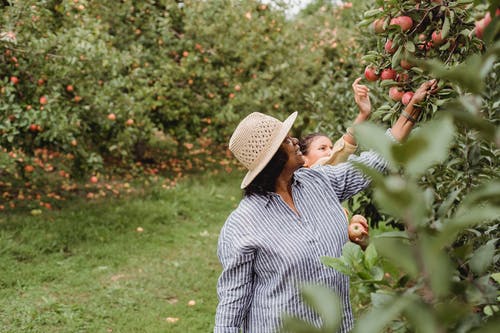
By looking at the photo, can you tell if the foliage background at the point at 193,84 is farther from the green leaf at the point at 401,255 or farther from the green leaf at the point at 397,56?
the green leaf at the point at 401,255

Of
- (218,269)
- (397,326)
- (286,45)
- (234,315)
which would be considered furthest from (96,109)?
(397,326)

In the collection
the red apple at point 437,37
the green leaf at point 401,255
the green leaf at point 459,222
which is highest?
the red apple at point 437,37

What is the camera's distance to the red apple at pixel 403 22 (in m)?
1.94

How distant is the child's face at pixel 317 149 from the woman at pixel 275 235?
1.10 meters

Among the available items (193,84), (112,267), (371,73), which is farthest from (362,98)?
(193,84)

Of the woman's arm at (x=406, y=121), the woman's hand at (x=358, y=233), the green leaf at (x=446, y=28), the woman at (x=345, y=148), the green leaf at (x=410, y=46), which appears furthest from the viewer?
the woman at (x=345, y=148)

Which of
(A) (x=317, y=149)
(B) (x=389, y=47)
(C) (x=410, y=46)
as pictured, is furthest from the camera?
(A) (x=317, y=149)

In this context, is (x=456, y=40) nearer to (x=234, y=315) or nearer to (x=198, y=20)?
(x=234, y=315)

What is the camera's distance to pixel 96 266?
216 inches

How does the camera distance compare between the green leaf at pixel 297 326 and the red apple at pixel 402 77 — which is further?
the red apple at pixel 402 77

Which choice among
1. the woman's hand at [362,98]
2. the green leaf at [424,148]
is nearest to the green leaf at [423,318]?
the green leaf at [424,148]

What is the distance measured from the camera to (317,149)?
3.45 m

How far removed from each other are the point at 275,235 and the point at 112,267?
145 inches

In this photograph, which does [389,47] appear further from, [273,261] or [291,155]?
[273,261]
